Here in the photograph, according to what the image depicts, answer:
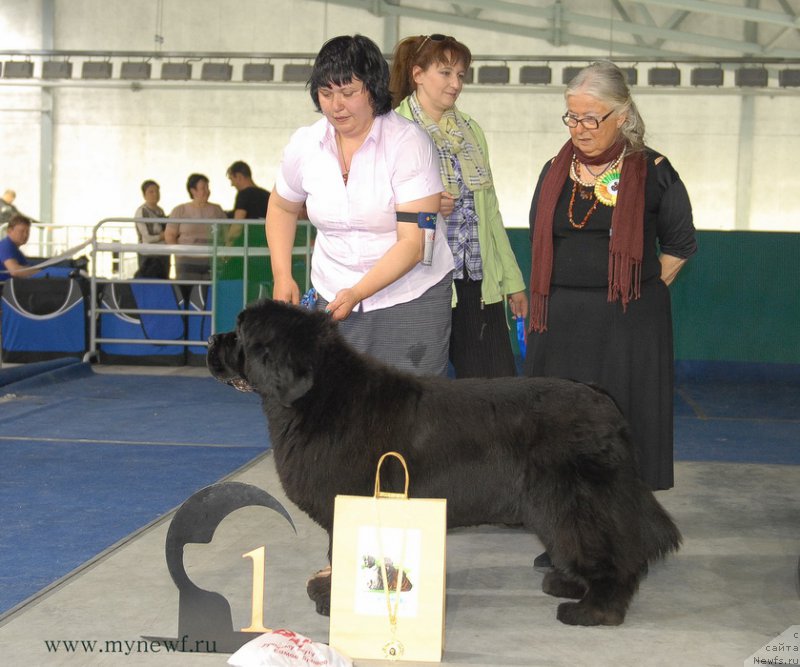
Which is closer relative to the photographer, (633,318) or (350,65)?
(350,65)

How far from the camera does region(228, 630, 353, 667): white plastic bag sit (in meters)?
2.29

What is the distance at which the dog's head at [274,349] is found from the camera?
252 centimetres

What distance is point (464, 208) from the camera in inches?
141

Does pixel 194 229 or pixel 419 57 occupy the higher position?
pixel 419 57

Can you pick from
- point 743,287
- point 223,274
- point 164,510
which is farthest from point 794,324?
point 164,510

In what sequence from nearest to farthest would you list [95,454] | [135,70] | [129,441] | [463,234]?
[463,234] → [95,454] → [129,441] → [135,70]

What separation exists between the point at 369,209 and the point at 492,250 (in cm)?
85

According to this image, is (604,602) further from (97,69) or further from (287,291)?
(97,69)

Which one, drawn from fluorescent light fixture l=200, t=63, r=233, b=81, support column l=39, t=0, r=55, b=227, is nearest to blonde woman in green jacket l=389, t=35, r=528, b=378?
fluorescent light fixture l=200, t=63, r=233, b=81

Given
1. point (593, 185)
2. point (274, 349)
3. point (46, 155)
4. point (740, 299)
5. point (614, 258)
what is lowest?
point (740, 299)

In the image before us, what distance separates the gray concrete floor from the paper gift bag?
85 millimetres

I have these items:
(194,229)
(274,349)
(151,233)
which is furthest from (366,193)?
(151,233)

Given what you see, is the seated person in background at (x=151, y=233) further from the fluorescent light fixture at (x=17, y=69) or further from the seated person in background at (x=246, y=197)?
the fluorescent light fixture at (x=17, y=69)


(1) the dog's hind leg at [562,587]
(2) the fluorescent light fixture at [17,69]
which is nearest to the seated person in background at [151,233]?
(2) the fluorescent light fixture at [17,69]
